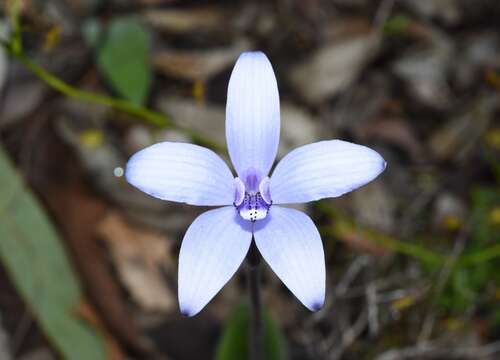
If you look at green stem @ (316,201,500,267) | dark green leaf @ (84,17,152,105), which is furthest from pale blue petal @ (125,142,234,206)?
dark green leaf @ (84,17,152,105)

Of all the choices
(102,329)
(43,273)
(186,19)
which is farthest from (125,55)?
(102,329)

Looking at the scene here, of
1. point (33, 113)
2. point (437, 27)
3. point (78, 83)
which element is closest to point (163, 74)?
point (78, 83)

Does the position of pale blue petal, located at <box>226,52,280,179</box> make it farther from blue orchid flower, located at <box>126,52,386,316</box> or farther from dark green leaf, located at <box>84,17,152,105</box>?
dark green leaf, located at <box>84,17,152,105</box>

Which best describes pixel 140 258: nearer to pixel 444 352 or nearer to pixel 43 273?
pixel 43 273

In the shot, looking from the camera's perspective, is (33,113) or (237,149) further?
(33,113)

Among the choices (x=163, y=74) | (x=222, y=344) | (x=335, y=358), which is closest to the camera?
(x=222, y=344)

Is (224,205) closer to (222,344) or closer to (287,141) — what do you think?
(222,344)

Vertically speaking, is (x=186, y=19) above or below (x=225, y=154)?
above
